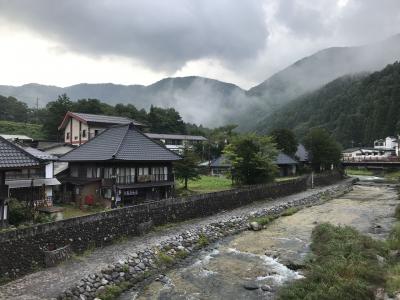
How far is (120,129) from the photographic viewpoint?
31375 millimetres

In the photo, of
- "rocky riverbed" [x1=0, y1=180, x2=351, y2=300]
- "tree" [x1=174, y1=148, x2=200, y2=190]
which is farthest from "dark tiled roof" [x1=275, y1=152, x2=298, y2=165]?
"rocky riverbed" [x1=0, y1=180, x2=351, y2=300]

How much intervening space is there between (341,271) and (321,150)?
155ft

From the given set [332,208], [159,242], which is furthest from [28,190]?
[332,208]

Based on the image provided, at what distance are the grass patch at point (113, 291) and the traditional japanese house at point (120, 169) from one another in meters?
13.2

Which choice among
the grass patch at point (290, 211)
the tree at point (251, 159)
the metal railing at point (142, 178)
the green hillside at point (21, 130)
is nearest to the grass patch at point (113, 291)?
the metal railing at point (142, 178)

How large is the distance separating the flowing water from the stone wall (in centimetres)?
427

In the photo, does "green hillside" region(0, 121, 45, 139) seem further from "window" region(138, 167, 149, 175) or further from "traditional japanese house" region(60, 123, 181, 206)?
"window" region(138, 167, 149, 175)

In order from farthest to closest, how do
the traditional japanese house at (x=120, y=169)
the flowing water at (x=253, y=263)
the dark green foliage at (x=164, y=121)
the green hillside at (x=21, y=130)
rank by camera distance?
1. the dark green foliage at (x=164, y=121)
2. the green hillside at (x=21, y=130)
3. the traditional japanese house at (x=120, y=169)
4. the flowing water at (x=253, y=263)

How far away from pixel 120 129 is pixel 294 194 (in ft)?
68.4

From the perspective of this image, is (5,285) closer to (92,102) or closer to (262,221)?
(262,221)

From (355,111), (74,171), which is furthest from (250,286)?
(355,111)

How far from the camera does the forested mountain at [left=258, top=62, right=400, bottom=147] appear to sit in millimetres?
102875

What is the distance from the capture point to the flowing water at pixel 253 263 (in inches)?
532

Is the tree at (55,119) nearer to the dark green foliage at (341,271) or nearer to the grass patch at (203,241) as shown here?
the grass patch at (203,241)
